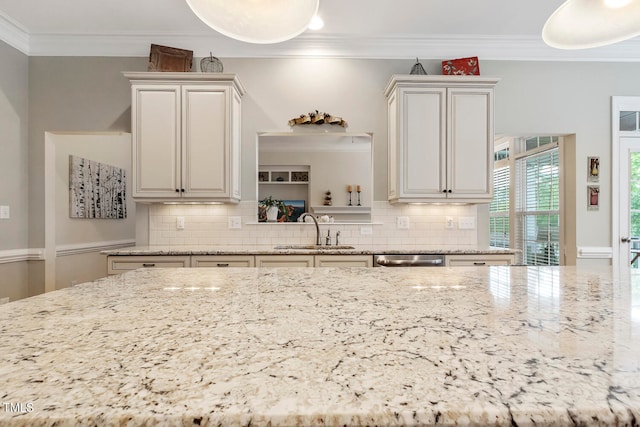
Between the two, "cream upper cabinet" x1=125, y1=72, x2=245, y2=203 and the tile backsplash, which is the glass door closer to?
the tile backsplash

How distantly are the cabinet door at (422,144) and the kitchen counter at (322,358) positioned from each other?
2.22 metres

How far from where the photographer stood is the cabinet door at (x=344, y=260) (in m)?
2.80

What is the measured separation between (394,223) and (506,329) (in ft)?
9.38

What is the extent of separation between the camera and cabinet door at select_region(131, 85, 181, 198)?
2.97 metres

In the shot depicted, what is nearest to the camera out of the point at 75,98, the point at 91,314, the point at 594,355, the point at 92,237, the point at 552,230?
the point at 594,355

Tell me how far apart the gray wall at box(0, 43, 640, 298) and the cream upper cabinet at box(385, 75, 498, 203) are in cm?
38

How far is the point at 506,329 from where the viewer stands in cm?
61

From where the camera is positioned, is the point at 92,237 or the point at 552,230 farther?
the point at 92,237

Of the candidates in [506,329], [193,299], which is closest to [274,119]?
[193,299]

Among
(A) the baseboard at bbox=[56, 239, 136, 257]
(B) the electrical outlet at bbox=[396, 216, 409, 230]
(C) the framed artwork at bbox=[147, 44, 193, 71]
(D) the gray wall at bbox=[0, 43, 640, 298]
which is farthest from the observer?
(A) the baseboard at bbox=[56, 239, 136, 257]

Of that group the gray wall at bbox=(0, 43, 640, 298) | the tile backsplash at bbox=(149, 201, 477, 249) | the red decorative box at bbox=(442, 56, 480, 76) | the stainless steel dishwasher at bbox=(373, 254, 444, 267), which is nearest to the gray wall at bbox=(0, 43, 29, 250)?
the gray wall at bbox=(0, 43, 640, 298)

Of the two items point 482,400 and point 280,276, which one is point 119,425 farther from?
point 280,276

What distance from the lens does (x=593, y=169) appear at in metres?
3.38

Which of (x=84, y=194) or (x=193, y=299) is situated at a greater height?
(x=84, y=194)
